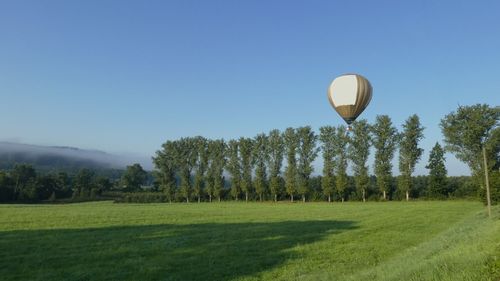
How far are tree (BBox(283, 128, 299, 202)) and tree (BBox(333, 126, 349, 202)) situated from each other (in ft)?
26.5

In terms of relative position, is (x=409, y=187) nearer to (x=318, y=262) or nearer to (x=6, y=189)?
(x=318, y=262)

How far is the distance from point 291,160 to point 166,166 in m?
31.6

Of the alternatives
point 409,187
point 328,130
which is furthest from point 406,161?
point 328,130

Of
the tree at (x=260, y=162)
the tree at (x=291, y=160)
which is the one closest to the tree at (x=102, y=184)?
the tree at (x=260, y=162)

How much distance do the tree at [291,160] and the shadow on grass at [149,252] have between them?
5337cm

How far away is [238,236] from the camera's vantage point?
790 inches

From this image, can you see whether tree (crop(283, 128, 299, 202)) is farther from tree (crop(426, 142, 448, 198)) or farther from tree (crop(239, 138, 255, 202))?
tree (crop(426, 142, 448, 198))

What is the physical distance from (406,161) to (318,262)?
58335 millimetres

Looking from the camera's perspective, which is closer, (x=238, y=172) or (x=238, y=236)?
(x=238, y=236)

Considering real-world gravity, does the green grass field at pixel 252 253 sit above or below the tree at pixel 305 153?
below

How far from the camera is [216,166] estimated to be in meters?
90.5

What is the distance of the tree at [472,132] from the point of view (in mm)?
63188

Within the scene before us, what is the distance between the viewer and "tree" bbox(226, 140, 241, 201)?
84.9m

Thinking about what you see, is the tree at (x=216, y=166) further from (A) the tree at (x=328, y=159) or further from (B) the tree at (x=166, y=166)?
(A) the tree at (x=328, y=159)
